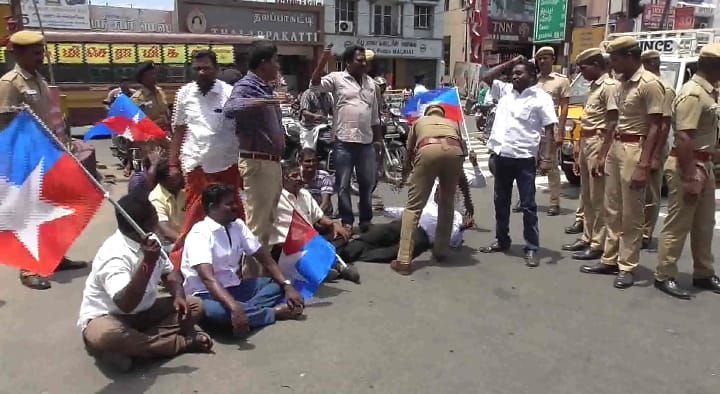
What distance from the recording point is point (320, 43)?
35.0 metres

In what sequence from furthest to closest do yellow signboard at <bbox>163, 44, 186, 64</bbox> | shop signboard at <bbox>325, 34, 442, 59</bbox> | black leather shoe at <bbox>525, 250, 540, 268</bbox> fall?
shop signboard at <bbox>325, 34, 442, 59</bbox> → yellow signboard at <bbox>163, 44, 186, 64</bbox> → black leather shoe at <bbox>525, 250, 540, 268</bbox>

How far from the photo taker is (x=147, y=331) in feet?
12.1

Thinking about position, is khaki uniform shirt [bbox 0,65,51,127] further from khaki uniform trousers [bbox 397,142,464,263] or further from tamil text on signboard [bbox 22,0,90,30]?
tamil text on signboard [bbox 22,0,90,30]

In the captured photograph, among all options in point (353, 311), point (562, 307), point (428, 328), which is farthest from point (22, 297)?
point (562, 307)

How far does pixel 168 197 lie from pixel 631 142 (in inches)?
149

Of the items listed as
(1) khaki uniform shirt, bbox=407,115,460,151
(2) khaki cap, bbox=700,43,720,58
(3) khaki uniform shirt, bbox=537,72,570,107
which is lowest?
(1) khaki uniform shirt, bbox=407,115,460,151

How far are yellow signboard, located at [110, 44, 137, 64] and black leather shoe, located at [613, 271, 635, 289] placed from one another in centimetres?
1712

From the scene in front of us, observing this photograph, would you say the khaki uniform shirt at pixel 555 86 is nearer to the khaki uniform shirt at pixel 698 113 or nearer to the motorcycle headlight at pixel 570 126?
the motorcycle headlight at pixel 570 126

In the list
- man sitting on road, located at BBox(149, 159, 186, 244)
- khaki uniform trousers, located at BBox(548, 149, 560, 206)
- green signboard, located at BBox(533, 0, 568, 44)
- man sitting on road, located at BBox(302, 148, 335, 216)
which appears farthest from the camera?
green signboard, located at BBox(533, 0, 568, 44)

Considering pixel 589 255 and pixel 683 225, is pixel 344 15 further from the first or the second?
pixel 683 225

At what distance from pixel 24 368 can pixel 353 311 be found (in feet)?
6.84

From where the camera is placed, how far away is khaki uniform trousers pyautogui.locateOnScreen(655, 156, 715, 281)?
474cm

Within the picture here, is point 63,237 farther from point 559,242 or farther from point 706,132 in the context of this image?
point 559,242

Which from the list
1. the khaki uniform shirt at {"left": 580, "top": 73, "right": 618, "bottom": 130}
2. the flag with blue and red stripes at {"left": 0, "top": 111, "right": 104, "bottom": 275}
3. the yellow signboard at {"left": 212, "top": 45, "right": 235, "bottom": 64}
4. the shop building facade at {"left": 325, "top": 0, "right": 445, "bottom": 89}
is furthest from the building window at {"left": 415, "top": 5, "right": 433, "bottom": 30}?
the flag with blue and red stripes at {"left": 0, "top": 111, "right": 104, "bottom": 275}
